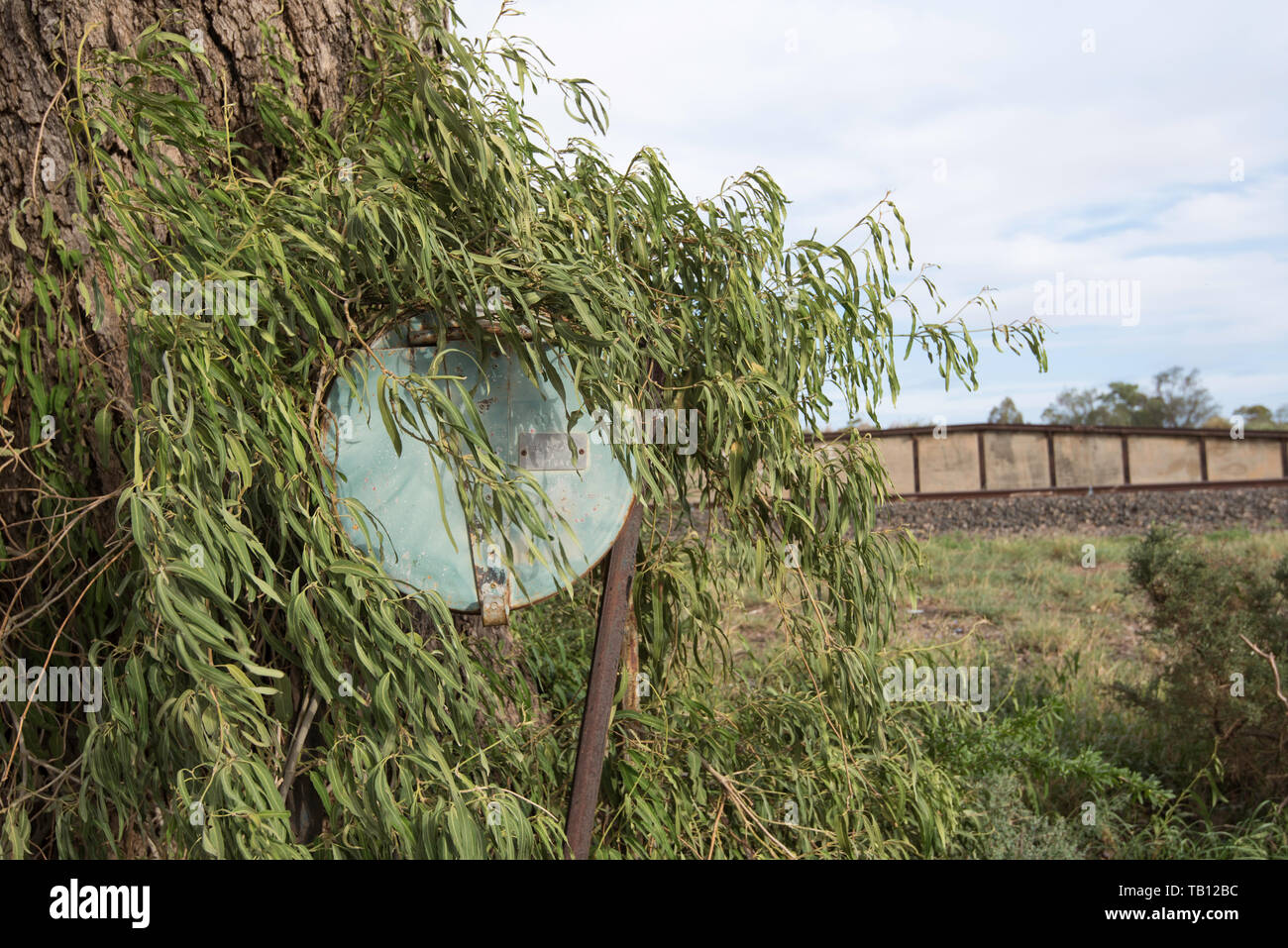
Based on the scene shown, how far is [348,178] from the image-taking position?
6.87 feet

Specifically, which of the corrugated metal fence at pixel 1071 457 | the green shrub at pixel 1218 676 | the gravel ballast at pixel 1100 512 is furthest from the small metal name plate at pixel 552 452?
the corrugated metal fence at pixel 1071 457

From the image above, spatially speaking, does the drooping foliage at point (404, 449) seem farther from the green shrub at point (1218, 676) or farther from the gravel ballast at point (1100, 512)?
the gravel ballast at point (1100, 512)

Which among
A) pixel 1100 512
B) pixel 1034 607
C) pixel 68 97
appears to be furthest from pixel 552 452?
pixel 1100 512

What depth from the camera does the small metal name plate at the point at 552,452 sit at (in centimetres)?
217

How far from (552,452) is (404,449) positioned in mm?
329

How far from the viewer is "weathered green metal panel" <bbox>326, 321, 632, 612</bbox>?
6.78 ft

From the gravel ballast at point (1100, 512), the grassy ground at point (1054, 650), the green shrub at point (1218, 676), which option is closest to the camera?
the grassy ground at point (1054, 650)

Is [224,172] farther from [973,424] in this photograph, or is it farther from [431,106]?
[973,424]
